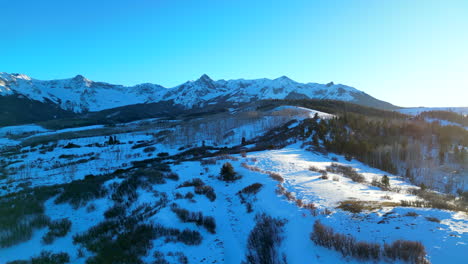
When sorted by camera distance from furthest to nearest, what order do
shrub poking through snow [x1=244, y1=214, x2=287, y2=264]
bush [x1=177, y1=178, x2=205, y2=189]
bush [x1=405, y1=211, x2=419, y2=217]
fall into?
bush [x1=177, y1=178, x2=205, y2=189], bush [x1=405, y1=211, x2=419, y2=217], shrub poking through snow [x1=244, y1=214, x2=287, y2=264]

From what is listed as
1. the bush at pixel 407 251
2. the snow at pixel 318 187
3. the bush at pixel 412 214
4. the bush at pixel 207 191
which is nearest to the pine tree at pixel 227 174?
the bush at pixel 207 191

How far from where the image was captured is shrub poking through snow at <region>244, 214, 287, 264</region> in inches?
262

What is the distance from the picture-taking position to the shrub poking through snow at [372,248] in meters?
4.98

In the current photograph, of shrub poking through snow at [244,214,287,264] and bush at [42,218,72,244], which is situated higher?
shrub poking through snow at [244,214,287,264]

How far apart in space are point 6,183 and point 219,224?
1026 inches

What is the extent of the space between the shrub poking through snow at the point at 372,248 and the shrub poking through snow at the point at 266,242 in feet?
4.41

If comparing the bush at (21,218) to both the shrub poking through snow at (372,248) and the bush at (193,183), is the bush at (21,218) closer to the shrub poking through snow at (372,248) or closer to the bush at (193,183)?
the bush at (193,183)

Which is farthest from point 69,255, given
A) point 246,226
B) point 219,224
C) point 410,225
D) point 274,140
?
point 274,140

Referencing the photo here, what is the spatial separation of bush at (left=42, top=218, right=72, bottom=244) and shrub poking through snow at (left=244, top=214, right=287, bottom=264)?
8.09 metres

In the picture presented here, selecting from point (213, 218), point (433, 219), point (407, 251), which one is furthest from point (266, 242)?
point (433, 219)

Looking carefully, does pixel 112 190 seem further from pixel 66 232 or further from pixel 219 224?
pixel 219 224

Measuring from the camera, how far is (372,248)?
5.38 metres

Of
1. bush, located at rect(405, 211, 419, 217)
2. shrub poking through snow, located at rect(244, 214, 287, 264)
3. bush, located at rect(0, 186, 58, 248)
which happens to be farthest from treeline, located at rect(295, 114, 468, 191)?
bush, located at rect(0, 186, 58, 248)

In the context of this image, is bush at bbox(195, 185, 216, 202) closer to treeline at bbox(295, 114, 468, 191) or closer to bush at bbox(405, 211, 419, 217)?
bush at bbox(405, 211, 419, 217)
